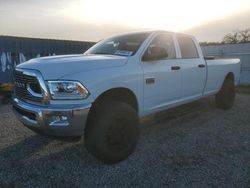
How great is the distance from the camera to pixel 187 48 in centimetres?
544

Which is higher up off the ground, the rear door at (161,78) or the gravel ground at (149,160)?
the rear door at (161,78)

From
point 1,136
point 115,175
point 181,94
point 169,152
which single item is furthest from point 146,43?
point 1,136

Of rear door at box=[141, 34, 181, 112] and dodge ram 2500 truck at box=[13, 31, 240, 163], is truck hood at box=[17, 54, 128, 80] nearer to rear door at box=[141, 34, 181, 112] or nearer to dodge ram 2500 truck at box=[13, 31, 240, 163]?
dodge ram 2500 truck at box=[13, 31, 240, 163]

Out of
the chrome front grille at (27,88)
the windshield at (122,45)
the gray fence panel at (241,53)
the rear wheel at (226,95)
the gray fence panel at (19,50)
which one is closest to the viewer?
the chrome front grille at (27,88)

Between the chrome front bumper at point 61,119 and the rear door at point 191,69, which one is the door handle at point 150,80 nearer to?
the rear door at point 191,69

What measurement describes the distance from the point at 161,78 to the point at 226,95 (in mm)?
3207

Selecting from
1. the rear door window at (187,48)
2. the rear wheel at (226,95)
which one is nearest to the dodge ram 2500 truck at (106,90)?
A: the rear door window at (187,48)

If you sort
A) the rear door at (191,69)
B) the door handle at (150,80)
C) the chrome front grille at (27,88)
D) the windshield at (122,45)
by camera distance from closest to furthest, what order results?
1. the chrome front grille at (27,88)
2. the door handle at (150,80)
3. the windshield at (122,45)
4. the rear door at (191,69)

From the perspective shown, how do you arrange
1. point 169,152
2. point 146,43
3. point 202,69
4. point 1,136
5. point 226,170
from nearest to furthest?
point 226,170 → point 169,152 → point 146,43 → point 1,136 → point 202,69

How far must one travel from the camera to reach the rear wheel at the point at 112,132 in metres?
3.37

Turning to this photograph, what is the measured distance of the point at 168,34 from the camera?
4980mm

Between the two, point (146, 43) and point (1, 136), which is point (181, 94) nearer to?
point (146, 43)

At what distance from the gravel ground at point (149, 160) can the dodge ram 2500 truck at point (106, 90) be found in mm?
326

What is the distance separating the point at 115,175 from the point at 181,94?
2.26 metres
